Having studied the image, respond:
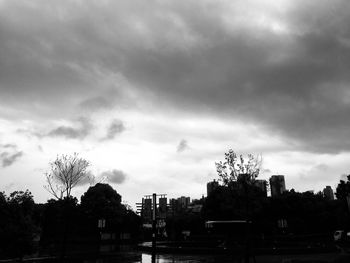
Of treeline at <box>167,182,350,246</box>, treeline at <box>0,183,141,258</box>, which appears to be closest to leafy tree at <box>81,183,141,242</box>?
treeline at <box>0,183,141,258</box>

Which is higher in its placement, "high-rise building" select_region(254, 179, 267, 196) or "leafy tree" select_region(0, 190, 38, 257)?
"high-rise building" select_region(254, 179, 267, 196)

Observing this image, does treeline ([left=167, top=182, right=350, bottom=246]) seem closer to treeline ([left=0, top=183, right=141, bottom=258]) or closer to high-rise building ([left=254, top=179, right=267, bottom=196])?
treeline ([left=0, top=183, right=141, bottom=258])

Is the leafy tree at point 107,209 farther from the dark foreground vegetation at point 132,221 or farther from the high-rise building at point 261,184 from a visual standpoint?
the high-rise building at point 261,184

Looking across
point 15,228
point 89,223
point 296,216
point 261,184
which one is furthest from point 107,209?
point 261,184

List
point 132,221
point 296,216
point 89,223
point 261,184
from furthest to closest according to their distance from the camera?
point 132,221 < point 89,223 < point 296,216 < point 261,184

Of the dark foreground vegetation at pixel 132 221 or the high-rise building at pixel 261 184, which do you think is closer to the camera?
the dark foreground vegetation at pixel 132 221

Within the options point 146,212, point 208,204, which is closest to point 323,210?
point 208,204

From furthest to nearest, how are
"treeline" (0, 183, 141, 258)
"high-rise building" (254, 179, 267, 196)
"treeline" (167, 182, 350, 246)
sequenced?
1. "treeline" (0, 183, 141, 258)
2. "treeline" (167, 182, 350, 246)
3. "high-rise building" (254, 179, 267, 196)

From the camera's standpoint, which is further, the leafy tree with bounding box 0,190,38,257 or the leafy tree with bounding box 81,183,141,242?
the leafy tree with bounding box 81,183,141,242

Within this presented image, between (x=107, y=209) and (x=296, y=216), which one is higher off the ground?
(x=107, y=209)

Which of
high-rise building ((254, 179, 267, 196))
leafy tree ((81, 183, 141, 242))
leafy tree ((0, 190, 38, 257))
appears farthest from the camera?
leafy tree ((81, 183, 141, 242))

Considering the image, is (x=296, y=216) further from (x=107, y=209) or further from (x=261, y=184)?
(x=107, y=209)

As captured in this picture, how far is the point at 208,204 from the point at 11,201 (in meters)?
51.3

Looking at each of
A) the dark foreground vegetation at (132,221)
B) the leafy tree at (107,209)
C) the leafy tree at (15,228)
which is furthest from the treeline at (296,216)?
the leafy tree at (15,228)
